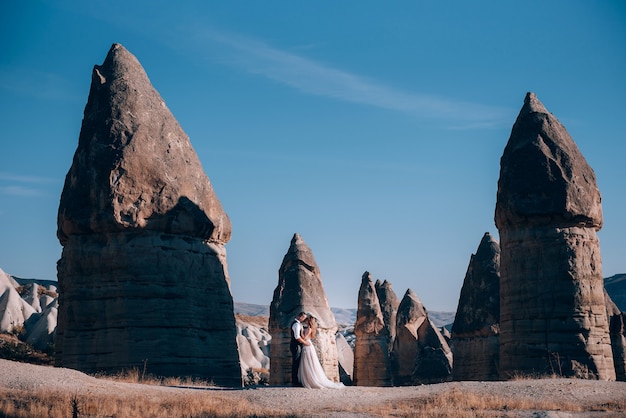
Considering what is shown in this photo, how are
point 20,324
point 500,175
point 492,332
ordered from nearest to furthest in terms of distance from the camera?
1. point 500,175
2. point 492,332
3. point 20,324

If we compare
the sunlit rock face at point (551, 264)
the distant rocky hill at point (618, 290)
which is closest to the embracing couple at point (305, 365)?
the sunlit rock face at point (551, 264)

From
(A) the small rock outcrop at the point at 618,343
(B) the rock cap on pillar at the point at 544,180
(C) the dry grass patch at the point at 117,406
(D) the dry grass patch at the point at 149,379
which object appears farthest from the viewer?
(A) the small rock outcrop at the point at 618,343

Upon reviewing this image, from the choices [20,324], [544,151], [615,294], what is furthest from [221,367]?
[615,294]

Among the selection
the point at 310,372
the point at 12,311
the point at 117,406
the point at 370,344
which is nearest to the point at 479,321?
the point at 370,344

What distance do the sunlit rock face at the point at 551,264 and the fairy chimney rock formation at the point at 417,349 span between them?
14.7 metres

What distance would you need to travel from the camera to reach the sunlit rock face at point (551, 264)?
70.0 feet

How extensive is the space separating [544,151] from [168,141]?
8669 mm

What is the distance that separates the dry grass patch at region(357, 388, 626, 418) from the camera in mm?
13625

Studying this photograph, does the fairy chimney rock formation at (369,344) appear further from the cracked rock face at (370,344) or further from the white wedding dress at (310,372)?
the white wedding dress at (310,372)

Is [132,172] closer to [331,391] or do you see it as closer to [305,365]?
[305,365]

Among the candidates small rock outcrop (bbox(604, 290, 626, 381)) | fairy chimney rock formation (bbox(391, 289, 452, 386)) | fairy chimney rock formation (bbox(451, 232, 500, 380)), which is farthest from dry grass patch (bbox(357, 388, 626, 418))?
fairy chimney rock formation (bbox(391, 289, 452, 386))

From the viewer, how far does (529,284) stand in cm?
2180

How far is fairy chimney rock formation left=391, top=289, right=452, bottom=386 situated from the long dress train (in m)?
19.4

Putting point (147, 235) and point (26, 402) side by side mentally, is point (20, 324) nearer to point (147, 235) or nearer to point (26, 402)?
point (147, 235)
